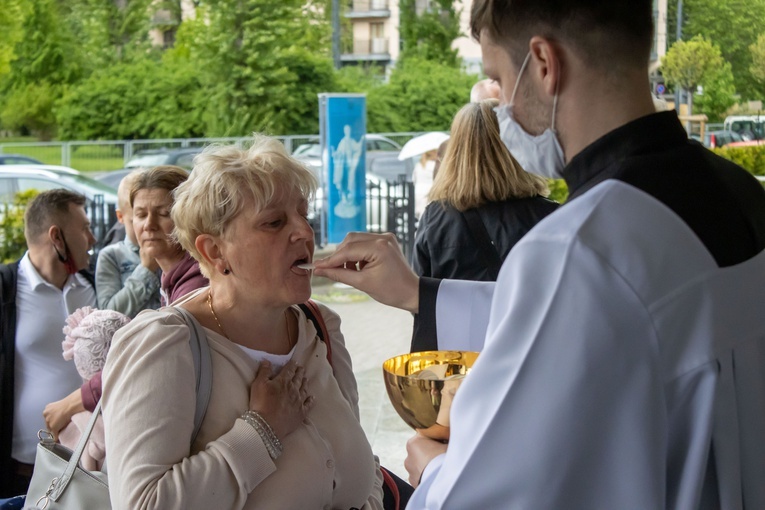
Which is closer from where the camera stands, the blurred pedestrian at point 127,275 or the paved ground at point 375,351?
the blurred pedestrian at point 127,275

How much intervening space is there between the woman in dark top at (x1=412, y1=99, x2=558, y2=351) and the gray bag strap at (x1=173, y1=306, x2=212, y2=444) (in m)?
1.73

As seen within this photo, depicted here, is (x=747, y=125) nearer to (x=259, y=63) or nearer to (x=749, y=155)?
(x=749, y=155)

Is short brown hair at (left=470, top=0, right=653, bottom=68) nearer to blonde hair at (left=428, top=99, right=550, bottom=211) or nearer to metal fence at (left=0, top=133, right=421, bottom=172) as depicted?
blonde hair at (left=428, top=99, right=550, bottom=211)

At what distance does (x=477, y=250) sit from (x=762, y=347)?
7.80ft

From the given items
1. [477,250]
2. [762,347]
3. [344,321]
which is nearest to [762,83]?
[477,250]

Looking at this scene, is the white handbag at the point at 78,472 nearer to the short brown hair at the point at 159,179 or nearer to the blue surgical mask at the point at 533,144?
the blue surgical mask at the point at 533,144

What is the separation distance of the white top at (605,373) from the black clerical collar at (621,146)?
0.06 m

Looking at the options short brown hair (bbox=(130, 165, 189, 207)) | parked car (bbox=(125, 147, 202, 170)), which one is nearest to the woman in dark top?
short brown hair (bbox=(130, 165, 189, 207))

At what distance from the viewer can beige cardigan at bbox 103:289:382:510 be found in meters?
2.03

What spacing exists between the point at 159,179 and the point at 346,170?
6.62 m

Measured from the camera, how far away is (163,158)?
19984 millimetres

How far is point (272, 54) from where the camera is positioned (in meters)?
24.7

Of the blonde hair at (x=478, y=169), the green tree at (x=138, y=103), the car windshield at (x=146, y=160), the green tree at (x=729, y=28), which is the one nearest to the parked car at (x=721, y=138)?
the green tree at (x=729, y=28)

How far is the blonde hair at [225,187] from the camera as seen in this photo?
94.2 inches
